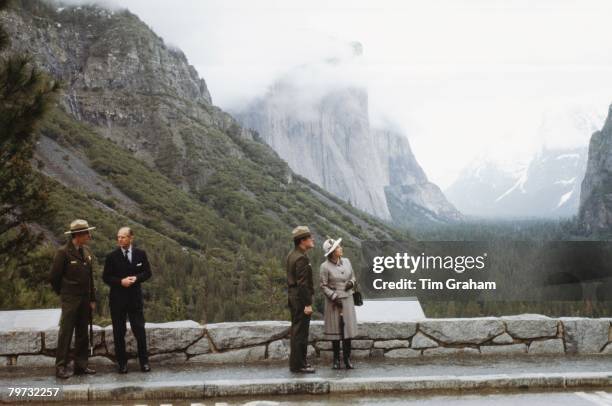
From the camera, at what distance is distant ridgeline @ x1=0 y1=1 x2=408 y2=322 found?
8881 centimetres

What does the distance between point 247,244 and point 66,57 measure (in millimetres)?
64737

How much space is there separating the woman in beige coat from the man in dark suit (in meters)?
2.45

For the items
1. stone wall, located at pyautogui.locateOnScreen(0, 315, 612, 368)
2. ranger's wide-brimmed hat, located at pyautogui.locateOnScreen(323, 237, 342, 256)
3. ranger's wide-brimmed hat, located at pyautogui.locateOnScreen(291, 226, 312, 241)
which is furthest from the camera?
stone wall, located at pyautogui.locateOnScreen(0, 315, 612, 368)

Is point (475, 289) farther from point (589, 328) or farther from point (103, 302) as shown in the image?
point (103, 302)

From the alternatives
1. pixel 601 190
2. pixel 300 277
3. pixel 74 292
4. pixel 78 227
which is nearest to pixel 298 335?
pixel 300 277

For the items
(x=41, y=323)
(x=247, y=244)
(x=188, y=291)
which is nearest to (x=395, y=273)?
(x=41, y=323)

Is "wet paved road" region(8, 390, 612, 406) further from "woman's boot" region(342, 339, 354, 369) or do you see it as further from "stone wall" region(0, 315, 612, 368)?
"stone wall" region(0, 315, 612, 368)

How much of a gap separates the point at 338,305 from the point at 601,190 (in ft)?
631

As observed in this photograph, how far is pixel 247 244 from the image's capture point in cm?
12444

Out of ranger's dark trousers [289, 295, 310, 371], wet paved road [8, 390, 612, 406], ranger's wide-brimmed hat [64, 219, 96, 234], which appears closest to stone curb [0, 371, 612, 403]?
wet paved road [8, 390, 612, 406]

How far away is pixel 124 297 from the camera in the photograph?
9984 mm

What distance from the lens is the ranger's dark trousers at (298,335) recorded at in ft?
32.8

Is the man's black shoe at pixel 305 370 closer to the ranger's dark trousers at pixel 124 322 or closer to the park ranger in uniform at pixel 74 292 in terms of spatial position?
the ranger's dark trousers at pixel 124 322

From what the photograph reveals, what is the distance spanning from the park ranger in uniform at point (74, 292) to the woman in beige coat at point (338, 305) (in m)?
3.20
